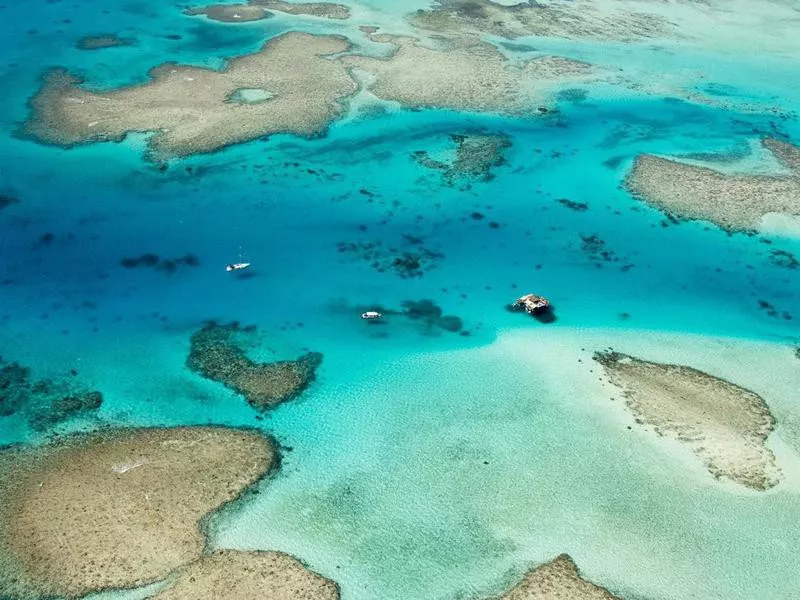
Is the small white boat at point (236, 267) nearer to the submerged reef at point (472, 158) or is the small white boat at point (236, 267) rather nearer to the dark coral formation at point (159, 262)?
the dark coral formation at point (159, 262)

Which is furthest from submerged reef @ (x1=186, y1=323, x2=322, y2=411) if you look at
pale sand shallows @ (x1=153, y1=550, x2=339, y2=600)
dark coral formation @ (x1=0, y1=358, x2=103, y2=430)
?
pale sand shallows @ (x1=153, y1=550, x2=339, y2=600)

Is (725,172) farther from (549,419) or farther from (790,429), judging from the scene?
(549,419)

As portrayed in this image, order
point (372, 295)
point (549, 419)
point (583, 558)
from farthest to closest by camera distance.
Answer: point (372, 295)
point (549, 419)
point (583, 558)

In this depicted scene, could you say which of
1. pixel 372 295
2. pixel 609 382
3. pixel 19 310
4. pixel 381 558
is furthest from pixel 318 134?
pixel 381 558

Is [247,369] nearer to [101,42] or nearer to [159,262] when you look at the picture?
[159,262]

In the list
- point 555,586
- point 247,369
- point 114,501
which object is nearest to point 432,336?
point 247,369

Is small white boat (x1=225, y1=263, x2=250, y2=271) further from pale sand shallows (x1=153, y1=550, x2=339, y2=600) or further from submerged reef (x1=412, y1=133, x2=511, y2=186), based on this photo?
pale sand shallows (x1=153, y1=550, x2=339, y2=600)

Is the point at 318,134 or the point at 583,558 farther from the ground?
the point at 318,134
